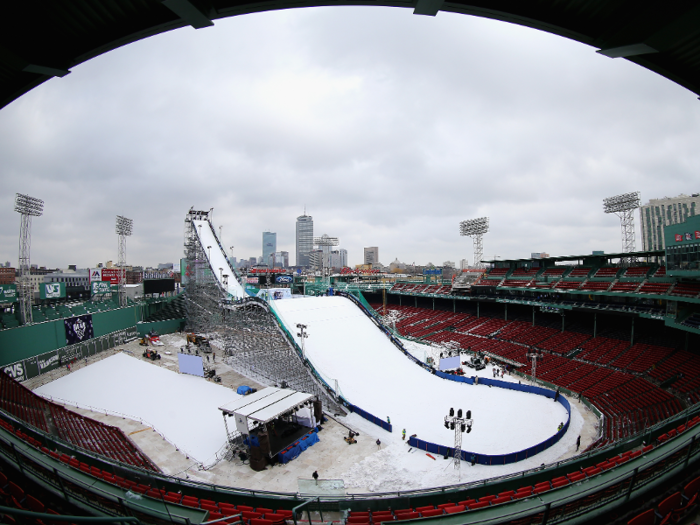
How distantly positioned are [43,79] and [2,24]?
152 centimetres

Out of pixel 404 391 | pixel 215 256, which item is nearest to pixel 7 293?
pixel 215 256

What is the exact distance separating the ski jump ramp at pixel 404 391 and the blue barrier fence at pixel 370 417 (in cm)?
60

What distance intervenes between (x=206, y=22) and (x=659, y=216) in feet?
507

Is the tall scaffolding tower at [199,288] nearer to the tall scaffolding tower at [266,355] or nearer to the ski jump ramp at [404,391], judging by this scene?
the tall scaffolding tower at [266,355]

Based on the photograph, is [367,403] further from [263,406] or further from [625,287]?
[625,287]

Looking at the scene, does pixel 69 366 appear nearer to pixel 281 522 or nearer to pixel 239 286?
pixel 239 286

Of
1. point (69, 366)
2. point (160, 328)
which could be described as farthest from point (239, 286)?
point (69, 366)

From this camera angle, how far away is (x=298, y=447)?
16.7 meters

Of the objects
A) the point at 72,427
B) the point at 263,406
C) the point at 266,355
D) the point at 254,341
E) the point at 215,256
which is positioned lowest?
the point at 72,427

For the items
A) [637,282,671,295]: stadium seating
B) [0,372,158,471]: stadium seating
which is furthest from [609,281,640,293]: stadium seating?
[0,372,158,471]: stadium seating

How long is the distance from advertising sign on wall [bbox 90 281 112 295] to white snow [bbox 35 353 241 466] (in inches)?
798

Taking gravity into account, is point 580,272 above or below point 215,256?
below

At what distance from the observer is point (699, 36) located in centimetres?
462

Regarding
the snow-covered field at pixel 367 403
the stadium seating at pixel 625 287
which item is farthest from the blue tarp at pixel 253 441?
the stadium seating at pixel 625 287
